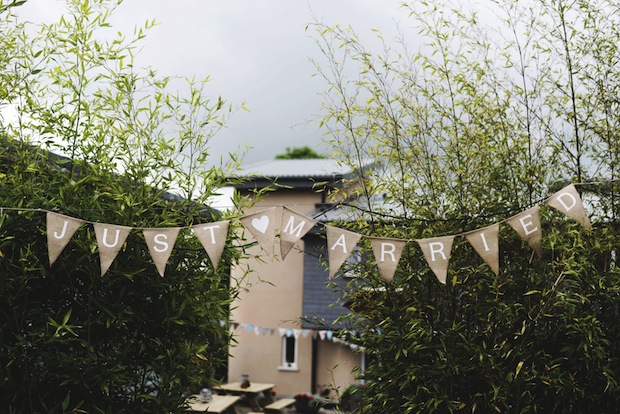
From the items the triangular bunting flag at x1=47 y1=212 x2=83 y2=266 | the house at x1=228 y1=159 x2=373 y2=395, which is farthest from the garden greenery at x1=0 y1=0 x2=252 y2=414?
the house at x1=228 y1=159 x2=373 y2=395

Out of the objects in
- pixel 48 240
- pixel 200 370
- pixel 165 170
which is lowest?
pixel 200 370

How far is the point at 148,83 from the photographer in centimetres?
510

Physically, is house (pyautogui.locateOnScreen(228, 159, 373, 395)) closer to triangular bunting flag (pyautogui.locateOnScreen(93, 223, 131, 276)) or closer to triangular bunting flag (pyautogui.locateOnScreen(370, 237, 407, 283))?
triangular bunting flag (pyautogui.locateOnScreen(370, 237, 407, 283))

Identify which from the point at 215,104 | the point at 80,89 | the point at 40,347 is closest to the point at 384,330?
the point at 215,104

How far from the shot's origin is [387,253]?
15.3 ft

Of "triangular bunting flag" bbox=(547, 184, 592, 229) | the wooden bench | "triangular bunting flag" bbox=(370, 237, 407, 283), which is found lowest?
the wooden bench

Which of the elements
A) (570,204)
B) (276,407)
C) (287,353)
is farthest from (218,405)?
(570,204)

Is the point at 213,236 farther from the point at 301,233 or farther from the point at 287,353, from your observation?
the point at 287,353

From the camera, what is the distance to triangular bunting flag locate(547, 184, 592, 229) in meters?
4.51

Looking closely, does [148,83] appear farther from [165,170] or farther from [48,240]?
[48,240]

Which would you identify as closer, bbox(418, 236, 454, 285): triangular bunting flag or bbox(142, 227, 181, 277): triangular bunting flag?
bbox(142, 227, 181, 277): triangular bunting flag

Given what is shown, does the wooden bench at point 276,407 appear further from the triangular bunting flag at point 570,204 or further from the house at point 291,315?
the triangular bunting flag at point 570,204

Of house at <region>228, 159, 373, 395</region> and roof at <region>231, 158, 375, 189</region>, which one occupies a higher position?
roof at <region>231, 158, 375, 189</region>

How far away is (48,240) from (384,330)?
2.34 m
